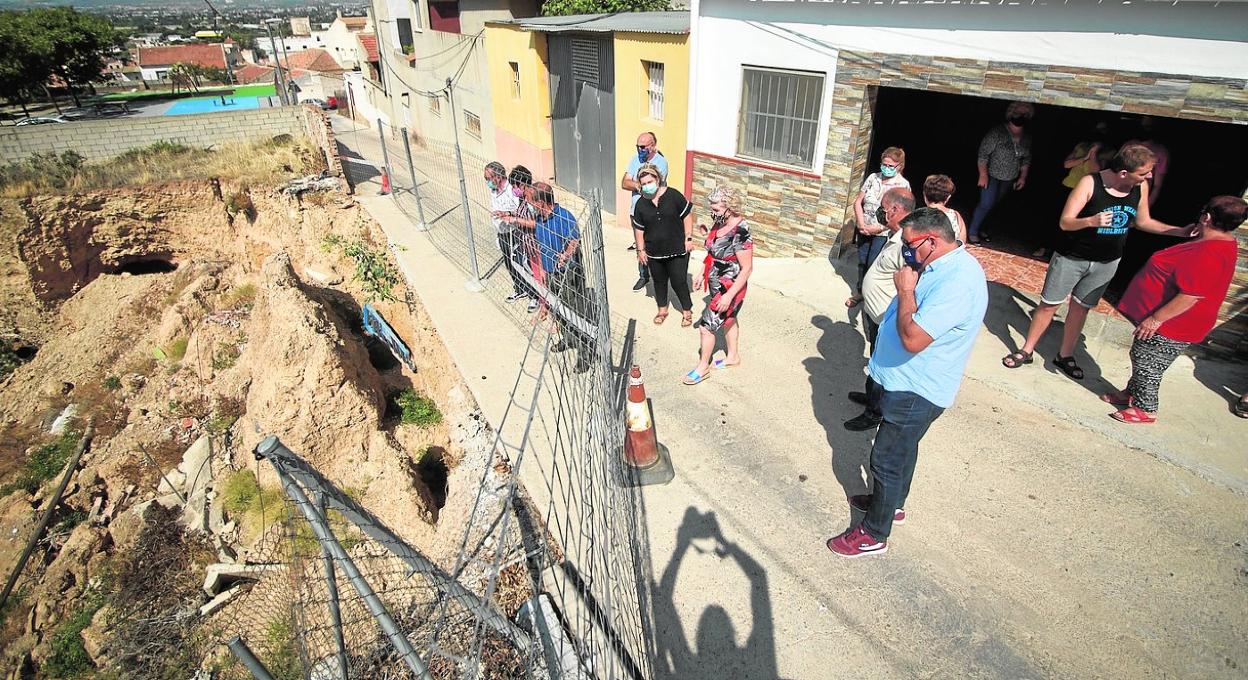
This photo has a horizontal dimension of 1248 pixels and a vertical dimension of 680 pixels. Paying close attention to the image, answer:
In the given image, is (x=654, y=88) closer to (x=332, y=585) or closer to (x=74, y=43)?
(x=332, y=585)

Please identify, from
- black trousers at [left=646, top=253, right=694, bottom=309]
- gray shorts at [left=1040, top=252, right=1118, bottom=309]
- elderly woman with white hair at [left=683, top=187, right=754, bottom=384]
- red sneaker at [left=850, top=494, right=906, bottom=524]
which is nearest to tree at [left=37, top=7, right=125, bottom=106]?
black trousers at [left=646, top=253, right=694, bottom=309]

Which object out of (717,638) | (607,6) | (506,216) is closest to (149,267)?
(607,6)

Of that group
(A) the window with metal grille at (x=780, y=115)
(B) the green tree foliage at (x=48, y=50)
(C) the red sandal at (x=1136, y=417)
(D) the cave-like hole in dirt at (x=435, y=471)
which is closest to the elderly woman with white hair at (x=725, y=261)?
(C) the red sandal at (x=1136, y=417)

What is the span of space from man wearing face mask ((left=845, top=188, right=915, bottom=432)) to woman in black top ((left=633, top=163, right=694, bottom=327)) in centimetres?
174

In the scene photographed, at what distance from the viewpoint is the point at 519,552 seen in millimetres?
3814

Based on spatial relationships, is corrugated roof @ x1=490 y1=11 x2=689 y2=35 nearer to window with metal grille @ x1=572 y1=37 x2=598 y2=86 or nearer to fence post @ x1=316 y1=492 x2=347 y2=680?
window with metal grille @ x1=572 y1=37 x2=598 y2=86

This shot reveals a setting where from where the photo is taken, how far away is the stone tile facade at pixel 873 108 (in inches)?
184

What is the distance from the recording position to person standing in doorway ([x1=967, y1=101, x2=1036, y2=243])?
647cm

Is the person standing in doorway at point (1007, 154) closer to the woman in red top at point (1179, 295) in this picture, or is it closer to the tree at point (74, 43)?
the woman in red top at point (1179, 295)

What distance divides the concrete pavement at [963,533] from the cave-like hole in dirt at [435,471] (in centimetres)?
164

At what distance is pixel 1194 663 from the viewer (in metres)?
2.90

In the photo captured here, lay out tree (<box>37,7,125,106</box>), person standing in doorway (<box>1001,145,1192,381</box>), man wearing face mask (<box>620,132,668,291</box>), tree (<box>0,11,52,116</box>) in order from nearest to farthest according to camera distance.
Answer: person standing in doorway (<box>1001,145,1192,381</box>) < man wearing face mask (<box>620,132,668,291</box>) < tree (<box>0,11,52,116</box>) < tree (<box>37,7,125,106</box>)

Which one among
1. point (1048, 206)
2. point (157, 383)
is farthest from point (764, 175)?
point (157, 383)

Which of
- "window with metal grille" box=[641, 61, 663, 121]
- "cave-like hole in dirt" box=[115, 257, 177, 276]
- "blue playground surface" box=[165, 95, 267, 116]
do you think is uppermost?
"window with metal grille" box=[641, 61, 663, 121]
